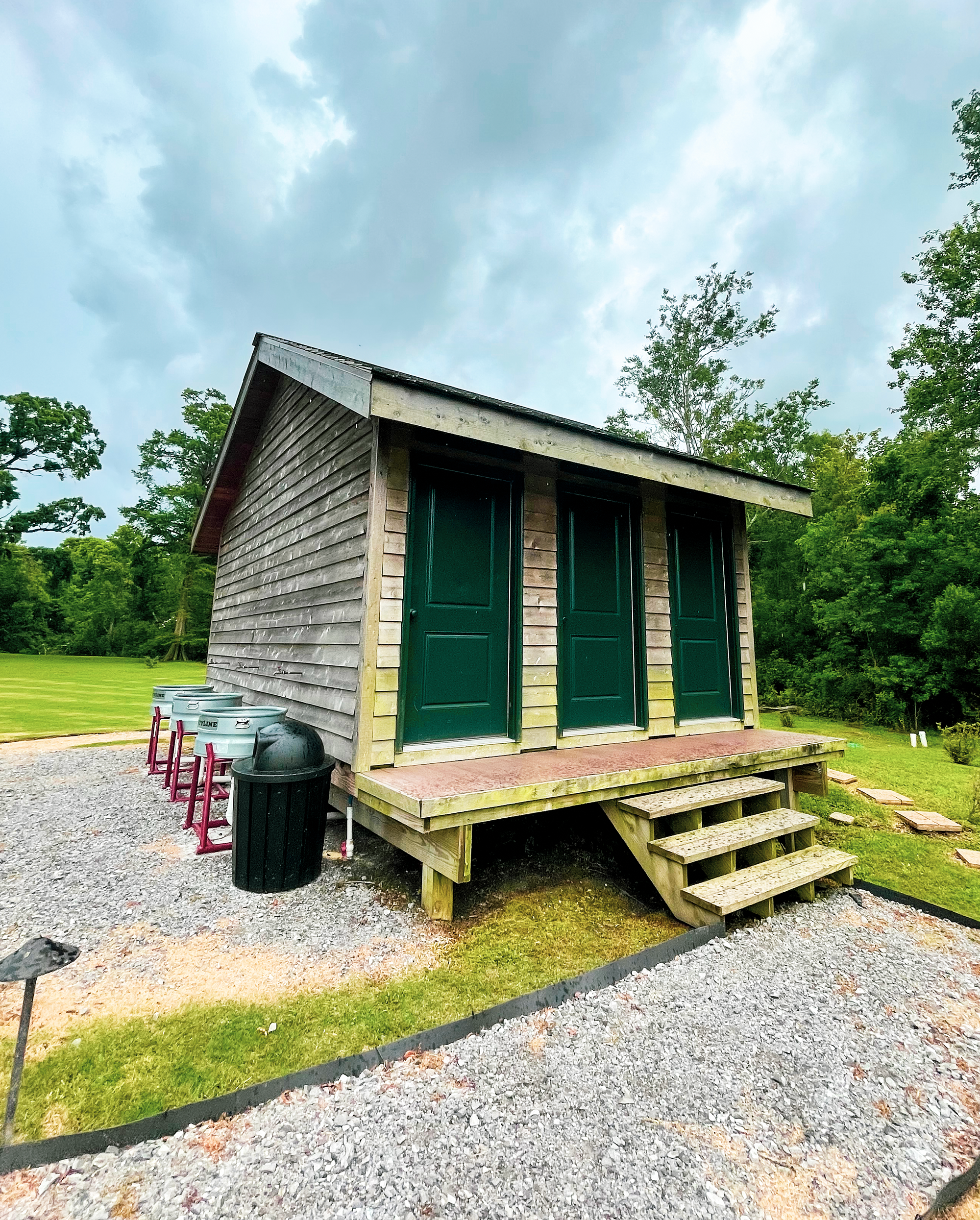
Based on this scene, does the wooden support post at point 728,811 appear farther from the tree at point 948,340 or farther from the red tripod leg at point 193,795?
the tree at point 948,340

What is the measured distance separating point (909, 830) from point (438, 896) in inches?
155

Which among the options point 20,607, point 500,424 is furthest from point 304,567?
point 20,607

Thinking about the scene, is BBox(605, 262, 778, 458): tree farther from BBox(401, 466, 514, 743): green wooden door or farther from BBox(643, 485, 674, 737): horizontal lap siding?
BBox(401, 466, 514, 743): green wooden door

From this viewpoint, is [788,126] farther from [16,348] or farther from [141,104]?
[16,348]

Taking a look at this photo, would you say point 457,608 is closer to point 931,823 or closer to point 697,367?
point 931,823

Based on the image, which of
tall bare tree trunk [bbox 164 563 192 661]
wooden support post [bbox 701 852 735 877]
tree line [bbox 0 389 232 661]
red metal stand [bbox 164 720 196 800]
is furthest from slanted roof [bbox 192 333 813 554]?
tall bare tree trunk [bbox 164 563 192 661]

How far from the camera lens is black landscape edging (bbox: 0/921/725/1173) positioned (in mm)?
1418

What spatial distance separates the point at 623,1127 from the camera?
5.10 ft

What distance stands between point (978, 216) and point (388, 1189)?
19.4 meters

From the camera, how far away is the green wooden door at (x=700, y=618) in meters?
4.84

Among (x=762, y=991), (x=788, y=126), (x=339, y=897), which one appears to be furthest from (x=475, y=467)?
(x=788, y=126)

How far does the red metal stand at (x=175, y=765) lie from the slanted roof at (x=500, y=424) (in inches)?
118

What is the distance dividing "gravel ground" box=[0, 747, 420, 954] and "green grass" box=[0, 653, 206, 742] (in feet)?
15.7

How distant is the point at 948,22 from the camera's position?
1034 centimetres
